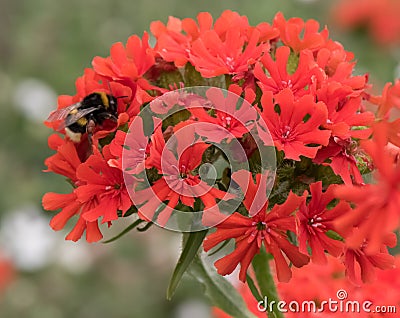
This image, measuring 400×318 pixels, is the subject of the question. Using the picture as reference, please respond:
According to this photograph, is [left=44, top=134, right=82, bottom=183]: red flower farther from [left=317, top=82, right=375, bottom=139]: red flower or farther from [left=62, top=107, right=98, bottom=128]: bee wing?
[left=317, top=82, right=375, bottom=139]: red flower

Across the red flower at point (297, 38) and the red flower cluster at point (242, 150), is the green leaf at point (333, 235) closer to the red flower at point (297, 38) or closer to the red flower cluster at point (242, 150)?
the red flower cluster at point (242, 150)

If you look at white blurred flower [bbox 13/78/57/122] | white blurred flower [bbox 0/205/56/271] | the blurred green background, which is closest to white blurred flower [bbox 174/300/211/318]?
the blurred green background

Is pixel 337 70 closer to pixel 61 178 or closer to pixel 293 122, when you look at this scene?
pixel 293 122

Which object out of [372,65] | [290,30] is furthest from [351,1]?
[290,30]

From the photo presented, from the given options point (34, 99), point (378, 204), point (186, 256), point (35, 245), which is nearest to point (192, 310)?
point (35, 245)

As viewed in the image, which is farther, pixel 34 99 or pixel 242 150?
pixel 34 99

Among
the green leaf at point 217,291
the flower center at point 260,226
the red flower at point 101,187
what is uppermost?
the flower center at point 260,226

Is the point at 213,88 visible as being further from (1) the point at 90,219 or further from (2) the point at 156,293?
(2) the point at 156,293

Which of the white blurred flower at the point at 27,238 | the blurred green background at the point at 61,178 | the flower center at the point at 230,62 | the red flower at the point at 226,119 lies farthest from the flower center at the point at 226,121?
the white blurred flower at the point at 27,238
